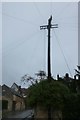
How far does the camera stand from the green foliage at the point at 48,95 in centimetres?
2373

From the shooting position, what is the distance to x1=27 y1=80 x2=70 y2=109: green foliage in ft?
77.9

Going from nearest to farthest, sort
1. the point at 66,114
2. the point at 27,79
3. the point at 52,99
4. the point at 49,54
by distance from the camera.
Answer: the point at 52,99 < the point at 66,114 < the point at 49,54 < the point at 27,79

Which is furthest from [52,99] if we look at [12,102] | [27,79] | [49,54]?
[12,102]

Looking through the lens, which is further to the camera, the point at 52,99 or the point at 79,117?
the point at 79,117

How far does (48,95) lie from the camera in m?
23.7

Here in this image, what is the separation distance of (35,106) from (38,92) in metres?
1.39

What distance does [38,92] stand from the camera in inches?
948

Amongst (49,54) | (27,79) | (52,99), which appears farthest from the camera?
(27,79)

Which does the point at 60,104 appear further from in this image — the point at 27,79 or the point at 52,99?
the point at 27,79

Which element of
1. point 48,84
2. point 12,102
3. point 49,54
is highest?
point 49,54

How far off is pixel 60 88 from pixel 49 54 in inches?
232

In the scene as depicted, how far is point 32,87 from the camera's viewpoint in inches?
984

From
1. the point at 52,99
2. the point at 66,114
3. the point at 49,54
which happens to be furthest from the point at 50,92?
the point at 49,54

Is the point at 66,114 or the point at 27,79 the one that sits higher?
A: the point at 27,79
